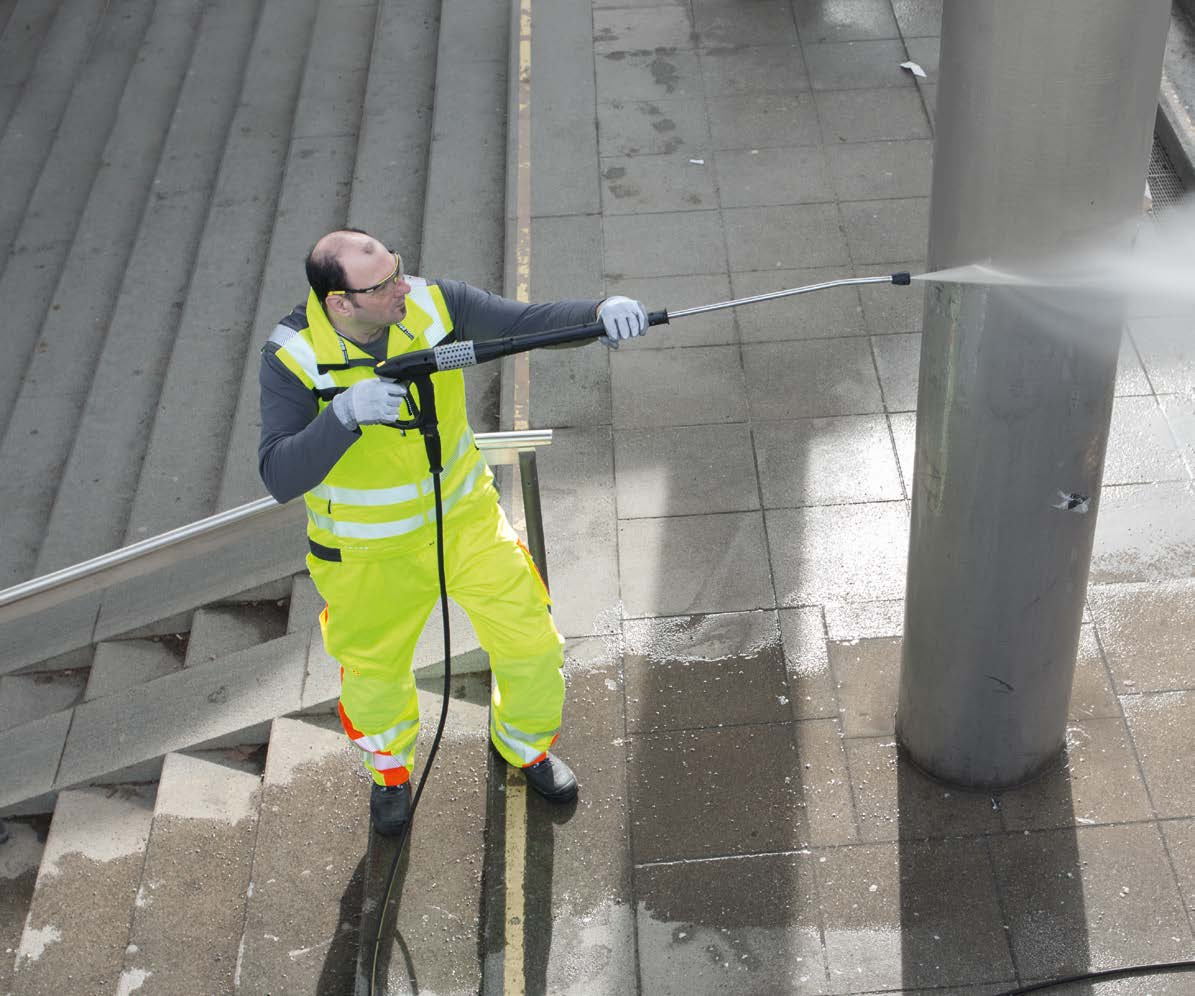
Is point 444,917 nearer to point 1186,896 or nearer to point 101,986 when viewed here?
point 101,986

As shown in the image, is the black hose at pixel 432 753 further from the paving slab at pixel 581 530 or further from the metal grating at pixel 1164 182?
the metal grating at pixel 1164 182

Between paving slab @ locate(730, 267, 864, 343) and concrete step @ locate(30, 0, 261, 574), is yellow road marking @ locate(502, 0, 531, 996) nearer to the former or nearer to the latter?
paving slab @ locate(730, 267, 864, 343)

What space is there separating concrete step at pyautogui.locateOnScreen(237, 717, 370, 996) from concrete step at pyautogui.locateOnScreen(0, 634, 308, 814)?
0.77 feet

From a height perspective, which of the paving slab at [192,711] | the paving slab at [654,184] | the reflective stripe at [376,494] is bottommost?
the paving slab at [192,711]

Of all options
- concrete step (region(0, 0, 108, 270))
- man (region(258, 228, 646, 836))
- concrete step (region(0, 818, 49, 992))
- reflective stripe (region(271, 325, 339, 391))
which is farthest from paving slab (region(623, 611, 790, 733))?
concrete step (region(0, 0, 108, 270))

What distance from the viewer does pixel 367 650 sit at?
4.34m

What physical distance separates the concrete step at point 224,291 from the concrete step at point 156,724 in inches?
63.9

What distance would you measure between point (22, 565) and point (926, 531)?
17.4 ft

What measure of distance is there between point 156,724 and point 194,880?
81 cm

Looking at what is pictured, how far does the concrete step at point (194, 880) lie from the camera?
4.53m

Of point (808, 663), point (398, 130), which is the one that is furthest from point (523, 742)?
point (398, 130)

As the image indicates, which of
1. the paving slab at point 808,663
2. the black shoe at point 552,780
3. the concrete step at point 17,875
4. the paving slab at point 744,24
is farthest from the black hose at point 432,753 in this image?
the paving slab at point 744,24

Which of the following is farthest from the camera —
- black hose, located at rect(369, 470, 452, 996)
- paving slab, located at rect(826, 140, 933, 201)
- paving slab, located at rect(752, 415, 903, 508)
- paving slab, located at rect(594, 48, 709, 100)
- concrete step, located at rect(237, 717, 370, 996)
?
paving slab, located at rect(594, 48, 709, 100)

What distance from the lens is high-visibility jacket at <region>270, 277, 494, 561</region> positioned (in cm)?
392
